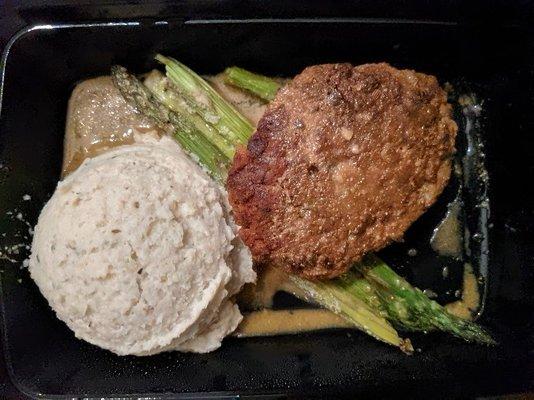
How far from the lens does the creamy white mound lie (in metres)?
2.09

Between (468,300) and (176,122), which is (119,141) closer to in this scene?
(176,122)

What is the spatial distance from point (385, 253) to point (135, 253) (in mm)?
1185

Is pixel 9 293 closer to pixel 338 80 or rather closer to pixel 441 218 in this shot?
pixel 338 80

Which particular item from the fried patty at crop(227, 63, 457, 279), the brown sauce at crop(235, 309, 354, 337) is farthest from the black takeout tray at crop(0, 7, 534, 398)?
the fried patty at crop(227, 63, 457, 279)

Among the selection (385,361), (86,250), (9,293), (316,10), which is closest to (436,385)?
(385,361)

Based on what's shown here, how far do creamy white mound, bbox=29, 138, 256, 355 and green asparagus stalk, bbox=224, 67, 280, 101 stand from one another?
471 millimetres

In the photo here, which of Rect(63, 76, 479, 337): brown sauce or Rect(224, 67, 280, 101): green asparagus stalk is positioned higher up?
Rect(224, 67, 280, 101): green asparagus stalk

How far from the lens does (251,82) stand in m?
2.50

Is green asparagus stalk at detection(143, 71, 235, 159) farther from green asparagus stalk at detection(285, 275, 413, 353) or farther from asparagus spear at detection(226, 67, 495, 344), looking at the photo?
asparagus spear at detection(226, 67, 495, 344)

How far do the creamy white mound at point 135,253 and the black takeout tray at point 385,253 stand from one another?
0.47 feet

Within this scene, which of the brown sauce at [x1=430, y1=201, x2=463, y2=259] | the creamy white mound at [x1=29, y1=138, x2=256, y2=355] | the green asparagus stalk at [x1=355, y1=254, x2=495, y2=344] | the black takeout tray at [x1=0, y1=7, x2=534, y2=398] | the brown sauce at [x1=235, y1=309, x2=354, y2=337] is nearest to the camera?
the creamy white mound at [x1=29, y1=138, x2=256, y2=355]

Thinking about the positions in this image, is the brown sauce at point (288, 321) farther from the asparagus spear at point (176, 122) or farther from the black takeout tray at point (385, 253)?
the asparagus spear at point (176, 122)

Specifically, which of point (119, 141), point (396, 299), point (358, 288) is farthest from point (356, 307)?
point (119, 141)

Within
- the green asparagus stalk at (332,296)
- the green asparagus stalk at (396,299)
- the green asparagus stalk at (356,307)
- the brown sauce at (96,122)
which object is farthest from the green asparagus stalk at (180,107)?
the green asparagus stalk at (396,299)
